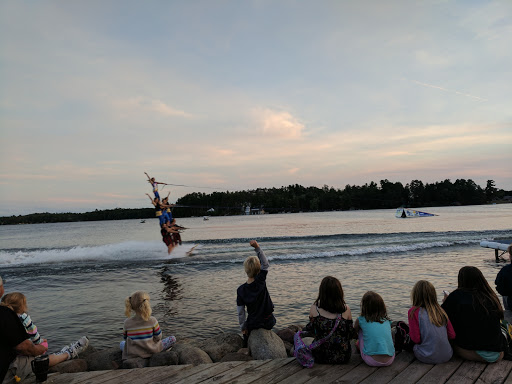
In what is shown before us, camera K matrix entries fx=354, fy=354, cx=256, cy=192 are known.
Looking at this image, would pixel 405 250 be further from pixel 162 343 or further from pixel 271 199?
pixel 271 199

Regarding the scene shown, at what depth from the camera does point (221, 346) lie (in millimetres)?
6410

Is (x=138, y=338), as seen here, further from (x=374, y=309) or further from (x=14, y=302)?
(x=374, y=309)

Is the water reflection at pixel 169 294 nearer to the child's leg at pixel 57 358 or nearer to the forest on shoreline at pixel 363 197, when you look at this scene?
the child's leg at pixel 57 358

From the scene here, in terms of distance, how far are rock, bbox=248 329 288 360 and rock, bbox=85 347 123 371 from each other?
86.3 inches

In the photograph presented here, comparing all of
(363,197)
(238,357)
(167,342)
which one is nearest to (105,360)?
(167,342)

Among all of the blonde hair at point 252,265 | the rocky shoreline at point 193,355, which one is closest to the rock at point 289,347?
the rocky shoreline at point 193,355

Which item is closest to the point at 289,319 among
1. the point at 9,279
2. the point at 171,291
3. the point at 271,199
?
the point at 171,291

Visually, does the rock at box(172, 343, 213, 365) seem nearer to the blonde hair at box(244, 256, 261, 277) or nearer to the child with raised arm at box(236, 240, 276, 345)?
the child with raised arm at box(236, 240, 276, 345)

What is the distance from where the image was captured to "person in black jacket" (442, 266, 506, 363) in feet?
13.8

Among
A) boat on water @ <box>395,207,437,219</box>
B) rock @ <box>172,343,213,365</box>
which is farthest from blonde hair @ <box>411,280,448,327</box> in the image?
boat on water @ <box>395,207,437,219</box>

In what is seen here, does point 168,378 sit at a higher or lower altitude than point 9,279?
higher

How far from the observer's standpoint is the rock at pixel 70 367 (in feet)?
17.6

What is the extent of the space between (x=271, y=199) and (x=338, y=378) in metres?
149

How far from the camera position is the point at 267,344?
5609mm
